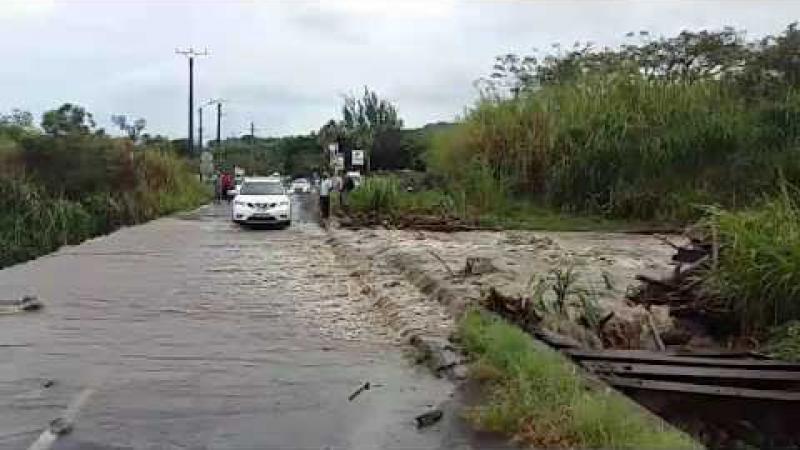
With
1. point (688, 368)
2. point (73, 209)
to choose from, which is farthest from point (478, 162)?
point (688, 368)

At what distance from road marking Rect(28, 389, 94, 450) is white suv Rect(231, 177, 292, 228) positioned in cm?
2327

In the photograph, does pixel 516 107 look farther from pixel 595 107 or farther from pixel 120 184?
pixel 120 184

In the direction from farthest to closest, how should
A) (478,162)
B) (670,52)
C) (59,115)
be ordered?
(59,115) < (670,52) < (478,162)

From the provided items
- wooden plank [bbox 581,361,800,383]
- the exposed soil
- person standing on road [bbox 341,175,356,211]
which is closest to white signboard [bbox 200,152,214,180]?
person standing on road [bbox 341,175,356,211]

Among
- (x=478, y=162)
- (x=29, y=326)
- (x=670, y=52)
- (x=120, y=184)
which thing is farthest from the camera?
(x=670, y=52)

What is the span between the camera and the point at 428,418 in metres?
7.61

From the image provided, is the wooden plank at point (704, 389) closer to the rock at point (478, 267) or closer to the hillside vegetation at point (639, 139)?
the rock at point (478, 267)

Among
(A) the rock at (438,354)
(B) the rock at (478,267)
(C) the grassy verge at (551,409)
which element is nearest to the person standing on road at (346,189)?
(B) the rock at (478,267)

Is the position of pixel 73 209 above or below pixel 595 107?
below

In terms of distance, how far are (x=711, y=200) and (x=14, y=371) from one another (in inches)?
878

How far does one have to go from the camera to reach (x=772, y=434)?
331 inches

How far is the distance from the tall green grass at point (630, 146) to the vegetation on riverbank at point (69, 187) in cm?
1130

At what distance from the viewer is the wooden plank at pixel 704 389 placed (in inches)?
330

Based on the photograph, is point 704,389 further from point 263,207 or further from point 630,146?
point 263,207
